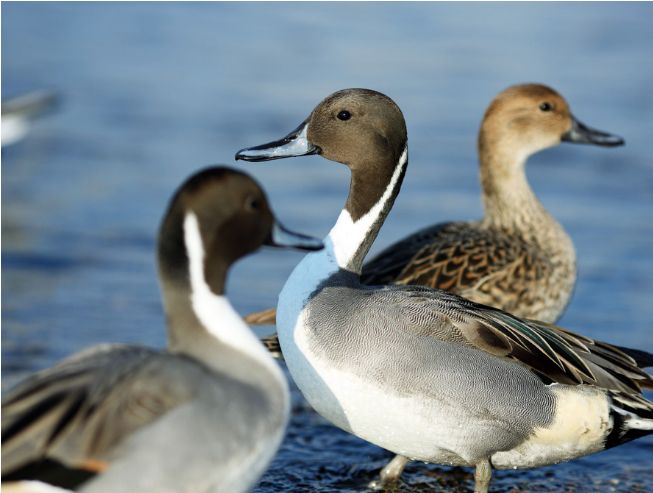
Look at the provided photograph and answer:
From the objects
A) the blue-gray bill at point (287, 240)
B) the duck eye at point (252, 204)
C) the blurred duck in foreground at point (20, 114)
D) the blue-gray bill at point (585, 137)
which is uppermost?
the duck eye at point (252, 204)

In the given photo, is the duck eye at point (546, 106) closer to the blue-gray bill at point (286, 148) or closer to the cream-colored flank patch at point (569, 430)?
the blue-gray bill at point (286, 148)

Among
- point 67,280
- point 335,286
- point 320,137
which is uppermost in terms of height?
point 320,137

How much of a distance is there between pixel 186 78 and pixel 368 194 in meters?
7.65

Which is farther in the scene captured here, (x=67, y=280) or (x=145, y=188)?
(x=145, y=188)

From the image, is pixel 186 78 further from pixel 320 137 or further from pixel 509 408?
pixel 509 408

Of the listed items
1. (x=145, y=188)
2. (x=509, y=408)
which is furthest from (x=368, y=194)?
(x=145, y=188)

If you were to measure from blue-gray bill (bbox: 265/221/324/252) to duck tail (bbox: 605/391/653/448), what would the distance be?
5.09 feet

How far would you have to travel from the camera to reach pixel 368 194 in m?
4.89

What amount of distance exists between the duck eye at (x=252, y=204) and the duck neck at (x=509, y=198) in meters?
3.05

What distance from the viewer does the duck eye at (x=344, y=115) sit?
4863 mm

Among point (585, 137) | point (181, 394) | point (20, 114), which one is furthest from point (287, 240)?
point (20, 114)

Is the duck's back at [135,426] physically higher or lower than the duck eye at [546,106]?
lower

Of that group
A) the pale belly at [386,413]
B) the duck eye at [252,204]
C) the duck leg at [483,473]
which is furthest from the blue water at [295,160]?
the duck eye at [252,204]

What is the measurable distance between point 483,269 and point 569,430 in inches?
53.3
